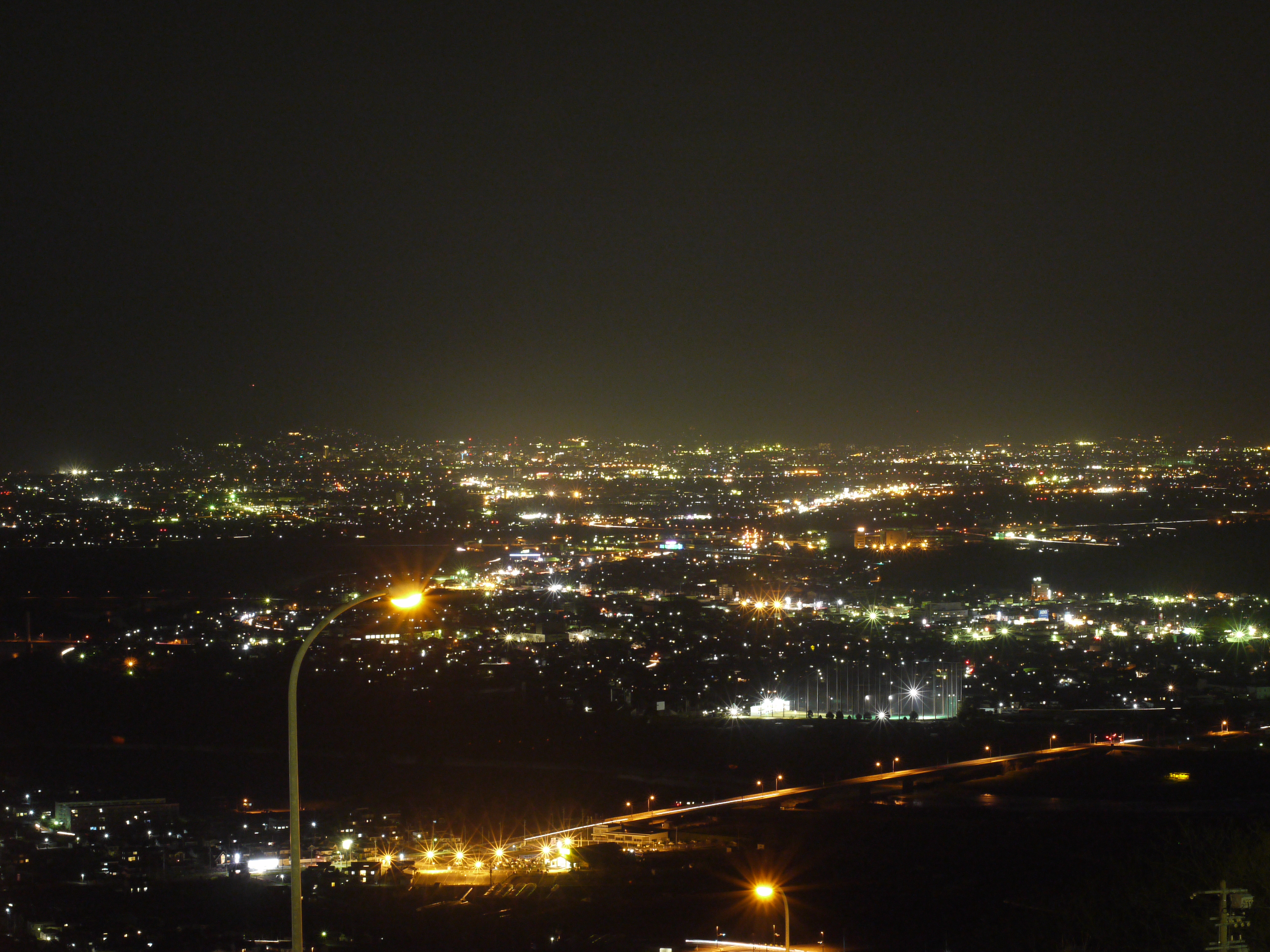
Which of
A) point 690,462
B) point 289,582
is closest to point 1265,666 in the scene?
point 289,582

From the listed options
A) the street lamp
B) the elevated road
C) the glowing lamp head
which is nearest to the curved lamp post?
the glowing lamp head

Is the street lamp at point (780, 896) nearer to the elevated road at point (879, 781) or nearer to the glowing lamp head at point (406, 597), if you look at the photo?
the elevated road at point (879, 781)

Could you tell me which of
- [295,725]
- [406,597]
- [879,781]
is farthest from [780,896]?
[406,597]

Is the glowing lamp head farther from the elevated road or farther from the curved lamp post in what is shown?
the elevated road

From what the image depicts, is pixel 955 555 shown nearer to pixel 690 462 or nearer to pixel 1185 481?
pixel 1185 481

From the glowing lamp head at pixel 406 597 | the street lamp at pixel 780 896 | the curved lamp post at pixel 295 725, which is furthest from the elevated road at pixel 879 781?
the glowing lamp head at pixel 406 597
